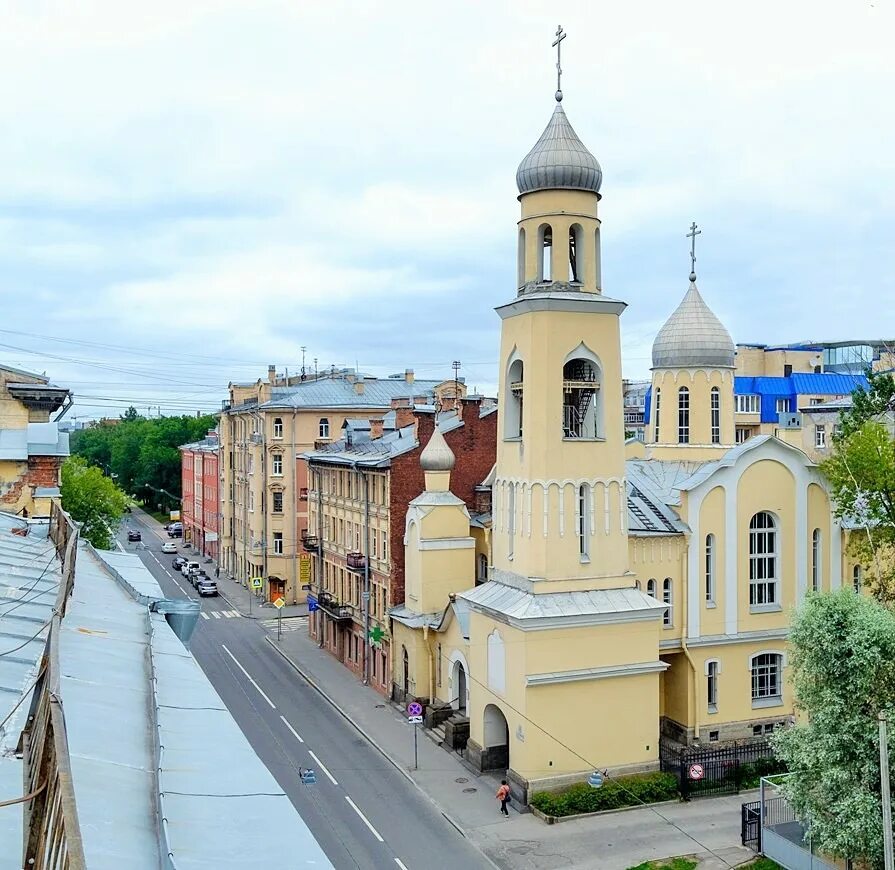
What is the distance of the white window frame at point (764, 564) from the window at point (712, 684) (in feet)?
8.50

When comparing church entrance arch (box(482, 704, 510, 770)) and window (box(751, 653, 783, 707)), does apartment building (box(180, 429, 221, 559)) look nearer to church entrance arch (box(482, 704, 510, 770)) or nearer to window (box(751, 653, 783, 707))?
church entrance arch (box(482, 704, 510, 770))

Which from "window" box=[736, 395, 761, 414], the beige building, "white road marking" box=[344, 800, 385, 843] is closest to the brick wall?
"white road marking" box=[344, 800, 385, 843]

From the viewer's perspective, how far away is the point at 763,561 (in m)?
31.5

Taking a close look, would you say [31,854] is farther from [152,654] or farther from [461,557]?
[461,557]

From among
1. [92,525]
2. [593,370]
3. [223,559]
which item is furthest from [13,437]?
[223,559]

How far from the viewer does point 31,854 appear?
5207 millimetres

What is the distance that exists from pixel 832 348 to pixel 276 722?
83.7m

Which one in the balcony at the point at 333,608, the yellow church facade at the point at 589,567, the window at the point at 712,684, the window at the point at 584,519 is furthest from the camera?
the balcony at the point at 333,608

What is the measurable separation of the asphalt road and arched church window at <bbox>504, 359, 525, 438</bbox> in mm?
11179

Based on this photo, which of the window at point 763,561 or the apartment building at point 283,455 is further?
the apartment building at point 283,455

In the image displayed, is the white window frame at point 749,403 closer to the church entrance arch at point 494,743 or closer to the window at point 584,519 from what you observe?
the window at point 584,519

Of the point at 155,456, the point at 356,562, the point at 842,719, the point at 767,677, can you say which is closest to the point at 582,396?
the point at 767,677

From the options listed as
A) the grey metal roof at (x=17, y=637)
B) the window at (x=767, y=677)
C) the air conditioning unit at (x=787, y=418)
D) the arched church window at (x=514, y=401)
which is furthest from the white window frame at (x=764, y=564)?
the air conditioning unit at (x=787, y=418)

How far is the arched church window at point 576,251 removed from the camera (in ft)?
93.3
